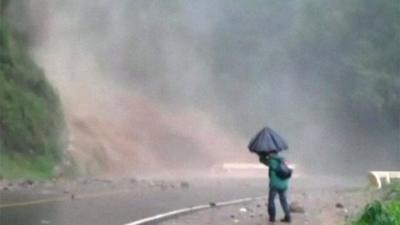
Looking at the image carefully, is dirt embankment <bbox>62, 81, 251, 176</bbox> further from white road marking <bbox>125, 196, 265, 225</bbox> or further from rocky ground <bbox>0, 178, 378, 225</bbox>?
white road marking <bbox>125, 196, 265, 225</bbox>

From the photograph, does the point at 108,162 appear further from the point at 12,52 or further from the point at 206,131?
the point at 206,131

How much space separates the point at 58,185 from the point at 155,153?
71.3 ft

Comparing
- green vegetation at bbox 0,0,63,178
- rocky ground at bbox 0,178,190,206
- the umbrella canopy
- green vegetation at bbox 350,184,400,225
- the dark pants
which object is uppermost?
green vegetation at bbox 0,0,63,178

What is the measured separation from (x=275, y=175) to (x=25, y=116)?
1736cm

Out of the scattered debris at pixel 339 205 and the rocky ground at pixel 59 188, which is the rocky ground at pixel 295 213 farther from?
the rocky ground at pixel 59 188

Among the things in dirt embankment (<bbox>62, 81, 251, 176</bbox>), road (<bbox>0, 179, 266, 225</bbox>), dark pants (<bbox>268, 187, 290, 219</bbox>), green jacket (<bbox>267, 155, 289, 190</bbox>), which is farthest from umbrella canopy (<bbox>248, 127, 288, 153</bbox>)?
dirt embankment (<bbox>62, 81, 251, 176</bbox>)

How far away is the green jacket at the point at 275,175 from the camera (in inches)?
680

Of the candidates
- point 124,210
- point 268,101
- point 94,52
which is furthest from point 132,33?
point 124,210

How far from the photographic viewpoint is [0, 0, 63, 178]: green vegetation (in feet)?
104

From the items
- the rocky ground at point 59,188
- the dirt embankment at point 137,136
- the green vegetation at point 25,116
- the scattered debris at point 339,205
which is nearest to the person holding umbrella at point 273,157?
the scattered debris at point 339,205

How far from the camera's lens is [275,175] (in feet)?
57.0

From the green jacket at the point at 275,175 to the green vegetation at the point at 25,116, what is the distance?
1383 centimetres

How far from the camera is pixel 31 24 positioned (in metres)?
42.2

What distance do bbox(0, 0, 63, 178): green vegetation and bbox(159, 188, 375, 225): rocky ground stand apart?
968 cm
